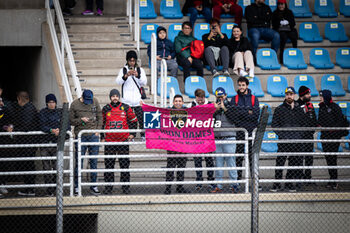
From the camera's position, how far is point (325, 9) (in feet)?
47.7

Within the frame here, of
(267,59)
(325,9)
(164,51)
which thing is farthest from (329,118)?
(325,9)

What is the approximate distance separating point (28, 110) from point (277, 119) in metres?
4.12

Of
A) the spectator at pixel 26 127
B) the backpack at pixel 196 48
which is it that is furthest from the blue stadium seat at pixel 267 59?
the spectator at pixel 26 127

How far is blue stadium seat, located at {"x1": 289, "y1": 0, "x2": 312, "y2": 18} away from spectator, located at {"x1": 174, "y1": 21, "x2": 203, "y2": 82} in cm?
383

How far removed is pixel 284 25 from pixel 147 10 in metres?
3.49

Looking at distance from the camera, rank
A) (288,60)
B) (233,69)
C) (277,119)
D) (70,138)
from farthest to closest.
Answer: (288,60) < (233,69) < (277,119) < (70,138)

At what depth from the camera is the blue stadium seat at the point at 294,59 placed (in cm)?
Answer: 1272

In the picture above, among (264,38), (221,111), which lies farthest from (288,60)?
(221,111)

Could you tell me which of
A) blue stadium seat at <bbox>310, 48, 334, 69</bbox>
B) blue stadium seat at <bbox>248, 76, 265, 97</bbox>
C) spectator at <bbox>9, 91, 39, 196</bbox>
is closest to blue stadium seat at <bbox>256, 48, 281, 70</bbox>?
blue stadium seat at <bbox>248, 76, 265, 97</bbox>

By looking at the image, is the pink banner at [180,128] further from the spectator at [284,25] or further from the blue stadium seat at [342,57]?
the blue stadium seat at [342,57]

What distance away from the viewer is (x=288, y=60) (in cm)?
1278

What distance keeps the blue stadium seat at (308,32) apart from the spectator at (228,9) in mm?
1635

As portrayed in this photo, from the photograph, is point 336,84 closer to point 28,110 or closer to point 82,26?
point 82,26

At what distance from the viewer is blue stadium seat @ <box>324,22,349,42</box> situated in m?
13.7
